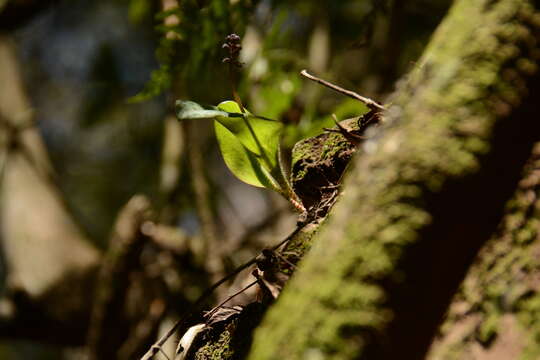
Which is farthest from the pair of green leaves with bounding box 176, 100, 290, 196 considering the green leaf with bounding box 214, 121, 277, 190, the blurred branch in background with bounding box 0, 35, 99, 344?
the blurred branch in background with bounding box 0, 35, 99, 344

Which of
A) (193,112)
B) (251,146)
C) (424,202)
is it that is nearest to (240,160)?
(251,146)

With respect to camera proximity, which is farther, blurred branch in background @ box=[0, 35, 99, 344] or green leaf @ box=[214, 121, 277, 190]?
blurred branch in background @ box=[0, 35, 99, 344]

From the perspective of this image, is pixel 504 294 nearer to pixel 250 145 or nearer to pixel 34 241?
pixel 250 145

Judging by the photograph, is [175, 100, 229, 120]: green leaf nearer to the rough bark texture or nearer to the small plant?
the small plant

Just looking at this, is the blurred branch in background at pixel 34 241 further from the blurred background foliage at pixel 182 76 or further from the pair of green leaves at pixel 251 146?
the pair of green leaves at pixel 251 146

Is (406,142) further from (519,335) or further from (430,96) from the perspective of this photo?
(519,335)

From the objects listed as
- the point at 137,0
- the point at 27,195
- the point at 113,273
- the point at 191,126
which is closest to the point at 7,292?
the point at 27,195

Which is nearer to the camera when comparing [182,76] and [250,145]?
[250,145]

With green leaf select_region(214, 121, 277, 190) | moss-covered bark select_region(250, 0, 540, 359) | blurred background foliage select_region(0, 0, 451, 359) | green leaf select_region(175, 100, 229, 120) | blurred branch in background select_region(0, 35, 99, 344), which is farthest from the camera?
blurred branch in background select_region(0, 35, 99, 344)
